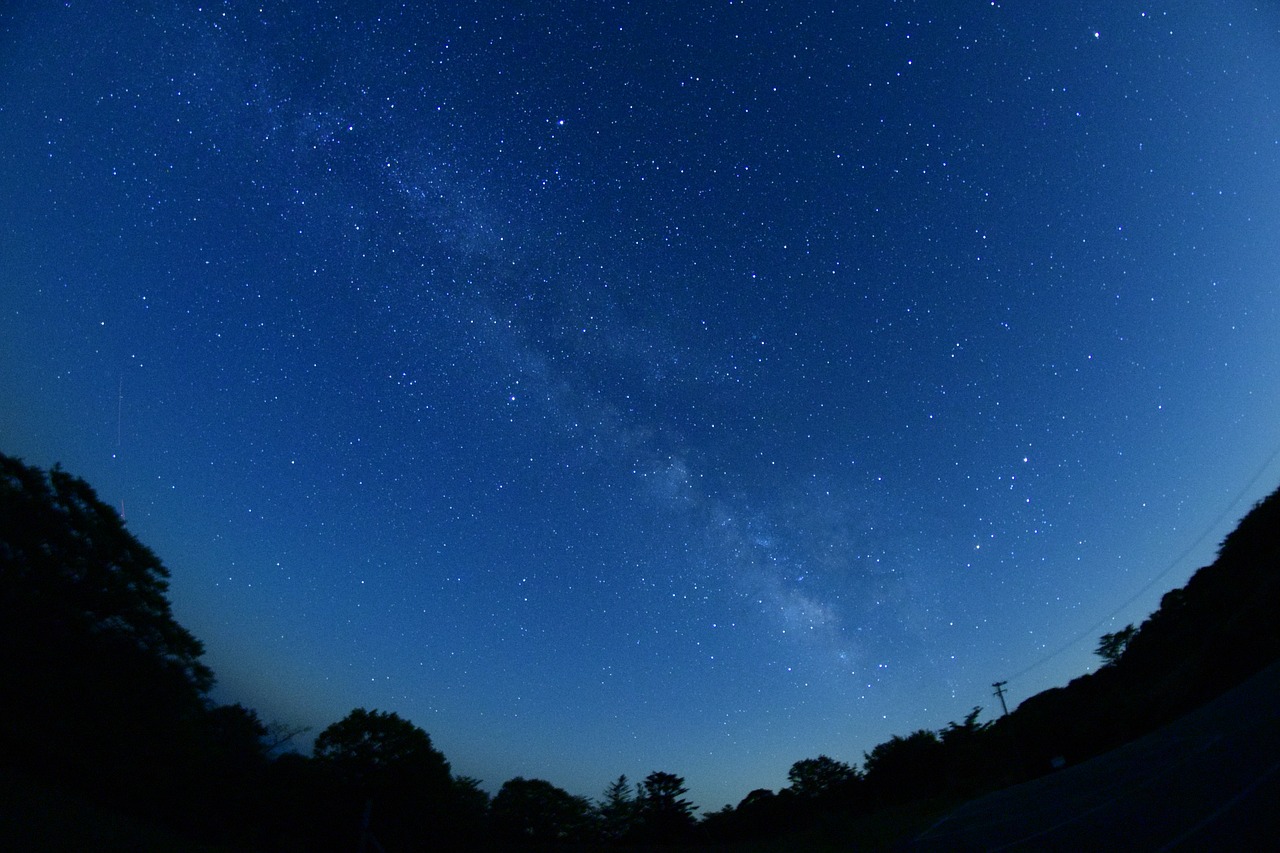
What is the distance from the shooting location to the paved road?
452 inches

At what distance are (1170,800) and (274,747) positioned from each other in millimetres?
39891

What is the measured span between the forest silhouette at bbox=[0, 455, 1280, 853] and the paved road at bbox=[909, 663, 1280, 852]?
628 centimetres

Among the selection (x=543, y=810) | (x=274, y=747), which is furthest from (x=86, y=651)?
(x=543, y=810)

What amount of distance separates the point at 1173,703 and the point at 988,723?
17.2m

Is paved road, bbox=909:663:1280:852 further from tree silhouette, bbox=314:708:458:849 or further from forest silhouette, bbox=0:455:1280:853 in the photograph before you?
tree silhouette, bbox=314:708:458:849

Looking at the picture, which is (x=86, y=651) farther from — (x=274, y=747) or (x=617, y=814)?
(x=617, y=814)

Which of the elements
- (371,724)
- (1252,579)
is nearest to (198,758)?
(371,724)

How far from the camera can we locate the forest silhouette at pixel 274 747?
21.1 meters

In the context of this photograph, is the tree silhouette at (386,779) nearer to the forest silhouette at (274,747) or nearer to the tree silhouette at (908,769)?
the forest silhouette at (274,747)

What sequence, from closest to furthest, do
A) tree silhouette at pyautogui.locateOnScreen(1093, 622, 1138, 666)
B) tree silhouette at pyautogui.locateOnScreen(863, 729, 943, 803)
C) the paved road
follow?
1. the paved road
2. tree silhouette at pyautogui.locateOnScreen(863, 729, 943, 803)
3. tree silhouette at pyautogui.locateOnScreen(1093, 622, 1138, 666)

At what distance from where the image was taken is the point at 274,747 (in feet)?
107

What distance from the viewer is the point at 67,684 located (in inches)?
868

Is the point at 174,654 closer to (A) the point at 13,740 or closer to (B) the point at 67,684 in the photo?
(B) the point at 67,684

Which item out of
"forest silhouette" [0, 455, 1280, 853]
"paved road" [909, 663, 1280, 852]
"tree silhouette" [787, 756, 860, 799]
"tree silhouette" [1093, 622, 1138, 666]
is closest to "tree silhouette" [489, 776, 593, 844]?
"forest silhouette" [0, 455, 1280, 853]
